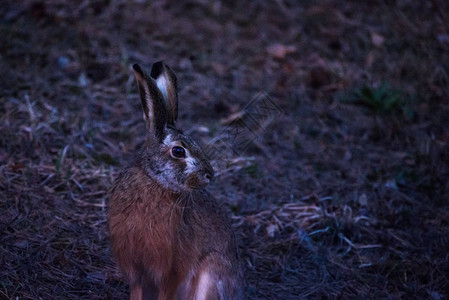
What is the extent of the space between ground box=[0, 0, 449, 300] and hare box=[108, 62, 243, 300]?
563 mm

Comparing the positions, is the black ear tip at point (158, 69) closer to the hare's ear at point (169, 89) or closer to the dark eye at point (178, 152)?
the hare's ear at point (169, 89)

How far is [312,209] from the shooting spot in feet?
17.5

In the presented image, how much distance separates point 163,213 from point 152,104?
0.71 metres

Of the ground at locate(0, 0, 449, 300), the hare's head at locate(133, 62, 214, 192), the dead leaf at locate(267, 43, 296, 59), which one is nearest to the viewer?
the hare's head at locate(133, 62, 214, 192)

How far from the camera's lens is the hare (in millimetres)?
3635

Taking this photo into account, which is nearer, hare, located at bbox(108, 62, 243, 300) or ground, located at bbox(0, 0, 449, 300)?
hare, located at bbox(108, 62, 243, 300)

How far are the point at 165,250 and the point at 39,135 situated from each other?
7.56 ft

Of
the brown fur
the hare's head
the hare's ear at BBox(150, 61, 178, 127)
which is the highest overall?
the hare's ear at BBox(150, 61, 178, 127)

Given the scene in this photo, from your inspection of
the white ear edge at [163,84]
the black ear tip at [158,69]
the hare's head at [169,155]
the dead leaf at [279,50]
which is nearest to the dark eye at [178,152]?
the hare's head at [169,155]

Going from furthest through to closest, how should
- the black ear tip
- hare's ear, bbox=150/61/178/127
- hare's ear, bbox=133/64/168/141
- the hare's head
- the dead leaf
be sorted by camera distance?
the dead leaf < the black ear tip < hare's ear, bbox=150/61/178/127 < the hare's head < hare's ear, bbox=133/64/168/141

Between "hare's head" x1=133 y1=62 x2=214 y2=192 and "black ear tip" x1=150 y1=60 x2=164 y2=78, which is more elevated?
"black ear tip" x1=150 y1=60 x2=164 y2=78

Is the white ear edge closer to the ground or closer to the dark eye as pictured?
the dark eye

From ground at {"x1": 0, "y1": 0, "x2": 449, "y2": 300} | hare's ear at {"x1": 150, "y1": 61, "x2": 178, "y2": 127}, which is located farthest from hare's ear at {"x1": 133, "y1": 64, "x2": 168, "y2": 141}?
ground at {"x1": 0, "y1": 0, "x2": 449, "y2": 300}

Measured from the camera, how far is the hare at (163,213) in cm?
363
